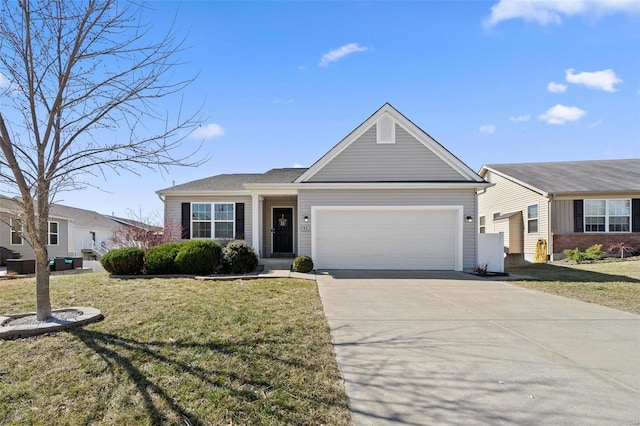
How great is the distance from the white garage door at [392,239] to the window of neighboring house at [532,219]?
28.3 ft

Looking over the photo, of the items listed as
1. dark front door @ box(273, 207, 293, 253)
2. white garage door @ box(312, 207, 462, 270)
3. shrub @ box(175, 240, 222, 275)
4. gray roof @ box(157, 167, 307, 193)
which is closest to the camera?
shrub @ box(175, 240, 222, 275)

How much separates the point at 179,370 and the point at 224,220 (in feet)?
38.4

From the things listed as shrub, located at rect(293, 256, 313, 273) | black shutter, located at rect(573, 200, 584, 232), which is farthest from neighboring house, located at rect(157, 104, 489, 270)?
black shutter, located at rect(573, 200, 584, 232)

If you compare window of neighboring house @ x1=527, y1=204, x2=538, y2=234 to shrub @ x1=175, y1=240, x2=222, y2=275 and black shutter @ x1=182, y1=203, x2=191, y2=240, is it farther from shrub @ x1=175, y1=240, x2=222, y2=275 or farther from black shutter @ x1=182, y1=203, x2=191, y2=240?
black shutter @ x1=182, y1=203, x2=191, y2=240

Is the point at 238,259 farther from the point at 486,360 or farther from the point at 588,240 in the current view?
the point at 588,240

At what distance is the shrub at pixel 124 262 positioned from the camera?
10.5 metres

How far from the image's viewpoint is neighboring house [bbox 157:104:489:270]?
491 inches

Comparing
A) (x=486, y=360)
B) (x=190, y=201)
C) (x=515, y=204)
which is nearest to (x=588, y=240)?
(x=515, y=204)

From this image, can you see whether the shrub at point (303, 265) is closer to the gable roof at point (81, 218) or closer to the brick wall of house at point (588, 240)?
the brick wall of house at point (588, 240)

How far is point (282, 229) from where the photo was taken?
15828 mm

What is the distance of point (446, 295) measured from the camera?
7.99 metres

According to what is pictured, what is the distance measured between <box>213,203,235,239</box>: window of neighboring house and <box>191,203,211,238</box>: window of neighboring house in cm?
32

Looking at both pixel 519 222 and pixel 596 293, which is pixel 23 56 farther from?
pixel 519 222

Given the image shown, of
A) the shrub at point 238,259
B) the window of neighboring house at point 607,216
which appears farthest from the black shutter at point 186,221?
the window of neighboring house at point 607,216
